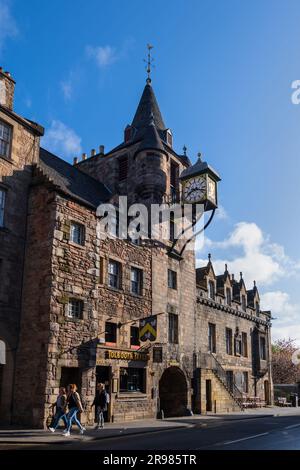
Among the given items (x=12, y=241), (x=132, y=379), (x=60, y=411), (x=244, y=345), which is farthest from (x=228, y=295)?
(x=60, y=411)

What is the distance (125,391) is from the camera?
856 inches

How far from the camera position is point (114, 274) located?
22469 millimetres

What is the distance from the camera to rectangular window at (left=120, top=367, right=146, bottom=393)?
2173 cm

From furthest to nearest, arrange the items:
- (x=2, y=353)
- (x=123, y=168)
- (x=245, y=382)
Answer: (x=245, y=382), (x=123, y=168), (x=2, y=353)

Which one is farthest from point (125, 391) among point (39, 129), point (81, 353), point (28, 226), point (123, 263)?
point (39, 129)

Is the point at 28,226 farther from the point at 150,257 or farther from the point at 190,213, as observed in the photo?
the point at 190,213

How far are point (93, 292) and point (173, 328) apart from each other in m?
8.26

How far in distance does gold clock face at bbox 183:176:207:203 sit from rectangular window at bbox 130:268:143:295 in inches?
220

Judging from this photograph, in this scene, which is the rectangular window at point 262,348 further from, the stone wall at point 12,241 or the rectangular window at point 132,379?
the stone wall at point 12,241

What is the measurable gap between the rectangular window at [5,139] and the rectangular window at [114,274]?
6844 millimetres

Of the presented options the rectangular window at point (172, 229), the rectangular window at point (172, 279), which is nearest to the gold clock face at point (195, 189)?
the rectangular window at point (172, 229)

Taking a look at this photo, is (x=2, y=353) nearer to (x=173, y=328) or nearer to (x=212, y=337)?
(x=173, y=328)

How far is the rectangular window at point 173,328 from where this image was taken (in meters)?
26.3

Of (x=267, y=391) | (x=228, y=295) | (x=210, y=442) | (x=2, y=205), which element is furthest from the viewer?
(x=267, y=391)
